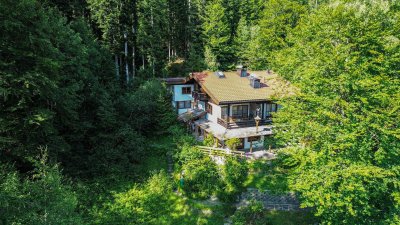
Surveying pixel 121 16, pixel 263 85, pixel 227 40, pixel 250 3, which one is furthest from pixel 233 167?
pixel 250 3

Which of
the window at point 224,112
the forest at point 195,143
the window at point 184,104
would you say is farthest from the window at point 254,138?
the window at point 184,104

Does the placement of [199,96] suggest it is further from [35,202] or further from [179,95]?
[35,202]

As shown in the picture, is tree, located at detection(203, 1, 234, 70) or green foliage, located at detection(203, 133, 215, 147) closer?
green foliage, located at detection(203, 133, 215, 147)

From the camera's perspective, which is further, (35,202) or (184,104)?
(184,104)

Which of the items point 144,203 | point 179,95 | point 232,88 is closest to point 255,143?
point 232,88

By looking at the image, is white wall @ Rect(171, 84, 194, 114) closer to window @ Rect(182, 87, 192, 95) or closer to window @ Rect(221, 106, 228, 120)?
window @ Rect(182, 87, 192, 95)

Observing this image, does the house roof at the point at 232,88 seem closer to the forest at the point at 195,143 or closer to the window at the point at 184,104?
the window at the point at 184,104

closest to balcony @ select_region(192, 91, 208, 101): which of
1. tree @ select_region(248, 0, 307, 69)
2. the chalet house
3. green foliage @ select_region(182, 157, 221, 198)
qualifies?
the chalet house
